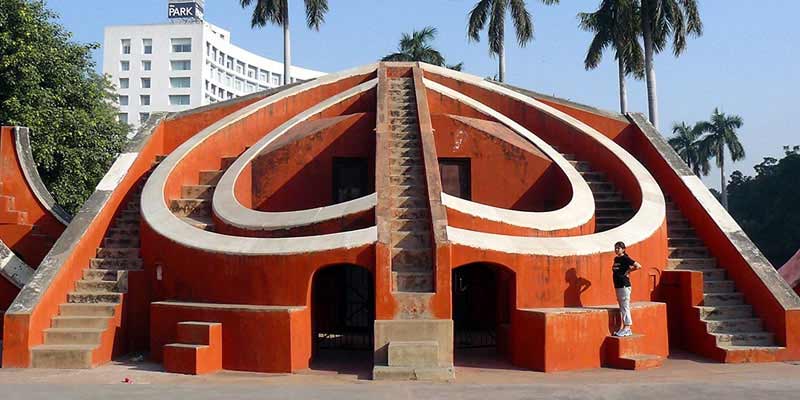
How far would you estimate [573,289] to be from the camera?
798cm

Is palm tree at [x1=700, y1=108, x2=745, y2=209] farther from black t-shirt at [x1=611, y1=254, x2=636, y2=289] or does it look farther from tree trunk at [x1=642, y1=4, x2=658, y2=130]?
black t-shirt at [x1=611, y1=254, x2=636, y2=289]

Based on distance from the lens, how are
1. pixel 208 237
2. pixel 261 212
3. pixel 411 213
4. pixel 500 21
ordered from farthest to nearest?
pixel 500 21 → pixel 261 212 → pixel 411 213 → pixel 208 237

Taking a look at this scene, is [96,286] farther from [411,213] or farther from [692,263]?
[692,263]

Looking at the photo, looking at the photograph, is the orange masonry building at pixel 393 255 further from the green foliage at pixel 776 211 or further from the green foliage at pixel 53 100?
the green foliage at pixel 776 211

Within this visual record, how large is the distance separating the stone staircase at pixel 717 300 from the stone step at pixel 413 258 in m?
3.52

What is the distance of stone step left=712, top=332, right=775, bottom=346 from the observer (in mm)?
8297

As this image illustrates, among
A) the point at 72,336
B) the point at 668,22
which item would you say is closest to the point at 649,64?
the point at 668,22

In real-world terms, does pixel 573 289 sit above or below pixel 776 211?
below

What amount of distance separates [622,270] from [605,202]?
339 centimetres

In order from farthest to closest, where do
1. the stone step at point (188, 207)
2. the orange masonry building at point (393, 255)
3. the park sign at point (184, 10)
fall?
the park sign at point (184, 10) < the stone step at point (188, 207) < the orange masonry building at point (393, 255)

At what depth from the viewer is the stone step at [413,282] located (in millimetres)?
7609

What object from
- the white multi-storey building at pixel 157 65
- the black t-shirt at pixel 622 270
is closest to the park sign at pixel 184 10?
the white multi-storey building at pixel 157 65

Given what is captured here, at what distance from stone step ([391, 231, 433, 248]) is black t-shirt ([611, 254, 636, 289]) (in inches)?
81.0

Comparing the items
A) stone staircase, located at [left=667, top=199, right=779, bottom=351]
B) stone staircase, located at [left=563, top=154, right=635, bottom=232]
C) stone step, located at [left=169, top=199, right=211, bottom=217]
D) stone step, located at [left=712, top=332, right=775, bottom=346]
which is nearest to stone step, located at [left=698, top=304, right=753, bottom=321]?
stone staircase, located at [left=667, top=199, right=779, bottom=351]
